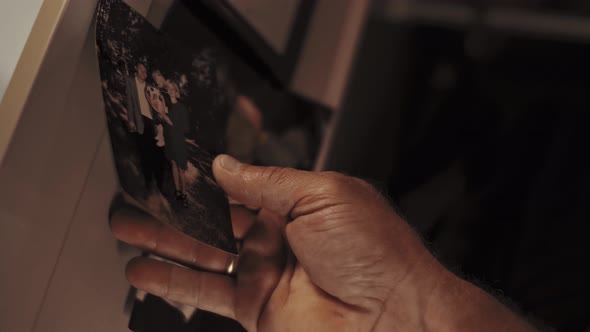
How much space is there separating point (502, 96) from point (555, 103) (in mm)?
136

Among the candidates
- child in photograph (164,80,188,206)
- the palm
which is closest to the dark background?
the palm

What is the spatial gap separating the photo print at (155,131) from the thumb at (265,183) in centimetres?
2

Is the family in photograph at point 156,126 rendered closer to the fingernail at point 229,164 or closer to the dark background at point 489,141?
the fingernail at point 229,164

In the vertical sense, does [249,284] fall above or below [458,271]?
below

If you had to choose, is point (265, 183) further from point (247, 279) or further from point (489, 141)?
point (489, 141)

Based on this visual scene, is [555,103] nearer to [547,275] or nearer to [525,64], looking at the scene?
[525,64]

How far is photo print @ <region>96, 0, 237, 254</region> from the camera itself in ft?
1.52

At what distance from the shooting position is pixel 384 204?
516 mm

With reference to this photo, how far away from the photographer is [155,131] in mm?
484

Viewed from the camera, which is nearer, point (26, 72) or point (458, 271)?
point (26, 72)

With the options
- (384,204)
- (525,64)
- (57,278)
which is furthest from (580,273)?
(57,278)

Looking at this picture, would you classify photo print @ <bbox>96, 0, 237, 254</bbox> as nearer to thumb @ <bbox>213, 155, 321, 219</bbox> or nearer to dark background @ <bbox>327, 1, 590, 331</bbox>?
thumb @ <bbox>213, 155, 321, 219</bbox>

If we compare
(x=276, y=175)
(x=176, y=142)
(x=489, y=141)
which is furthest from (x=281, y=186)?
(x=489, y=141)

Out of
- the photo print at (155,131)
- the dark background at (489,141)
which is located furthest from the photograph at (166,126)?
the dark background at (489,141)
